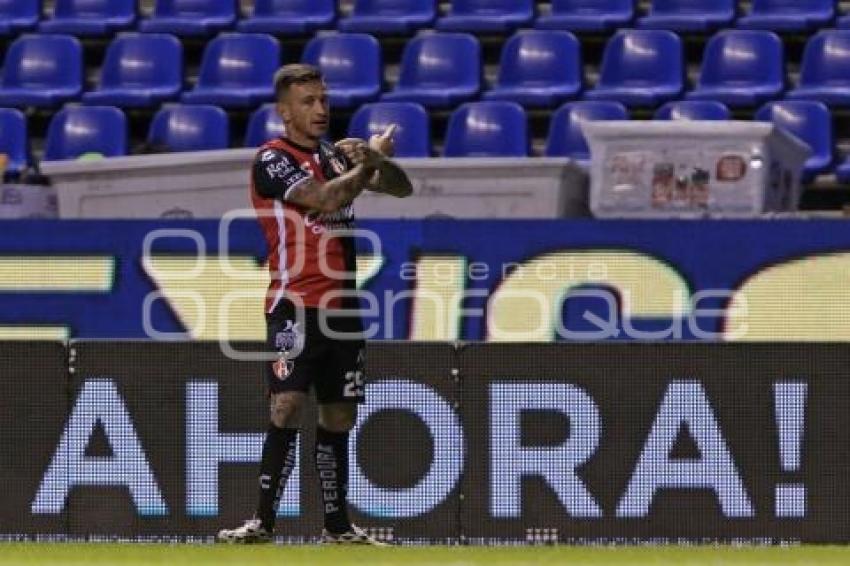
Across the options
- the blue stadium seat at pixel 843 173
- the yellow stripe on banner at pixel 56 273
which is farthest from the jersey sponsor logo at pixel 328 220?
the blue stadium seat at pixel 843 173

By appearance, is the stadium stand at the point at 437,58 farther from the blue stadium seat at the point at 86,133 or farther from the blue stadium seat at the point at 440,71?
the blue stadium seat at the point at 86,133

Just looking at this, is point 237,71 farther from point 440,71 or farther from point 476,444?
point 476,444

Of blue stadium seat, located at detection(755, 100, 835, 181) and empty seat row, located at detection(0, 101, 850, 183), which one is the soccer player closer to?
empty seat row, located at detection(0, 101, 850, 183)

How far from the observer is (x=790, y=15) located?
14.4m

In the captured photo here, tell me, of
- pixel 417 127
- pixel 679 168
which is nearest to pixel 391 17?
pixel 417 127

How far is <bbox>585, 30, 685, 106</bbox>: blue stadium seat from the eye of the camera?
14.2 m

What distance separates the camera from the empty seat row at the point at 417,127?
13.6m

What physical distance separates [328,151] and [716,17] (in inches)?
292

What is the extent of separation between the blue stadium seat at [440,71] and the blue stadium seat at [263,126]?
2.62 feet

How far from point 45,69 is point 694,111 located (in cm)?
490

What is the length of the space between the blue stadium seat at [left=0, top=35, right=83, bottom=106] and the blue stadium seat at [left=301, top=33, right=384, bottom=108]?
1.83 m

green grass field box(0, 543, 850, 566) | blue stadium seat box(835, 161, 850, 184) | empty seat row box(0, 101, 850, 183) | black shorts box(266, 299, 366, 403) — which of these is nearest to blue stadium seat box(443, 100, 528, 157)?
empty seat row box(0, 101, 850, 183)

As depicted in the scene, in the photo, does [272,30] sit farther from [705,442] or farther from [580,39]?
[705,442]

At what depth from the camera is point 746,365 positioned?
8.40 metres
